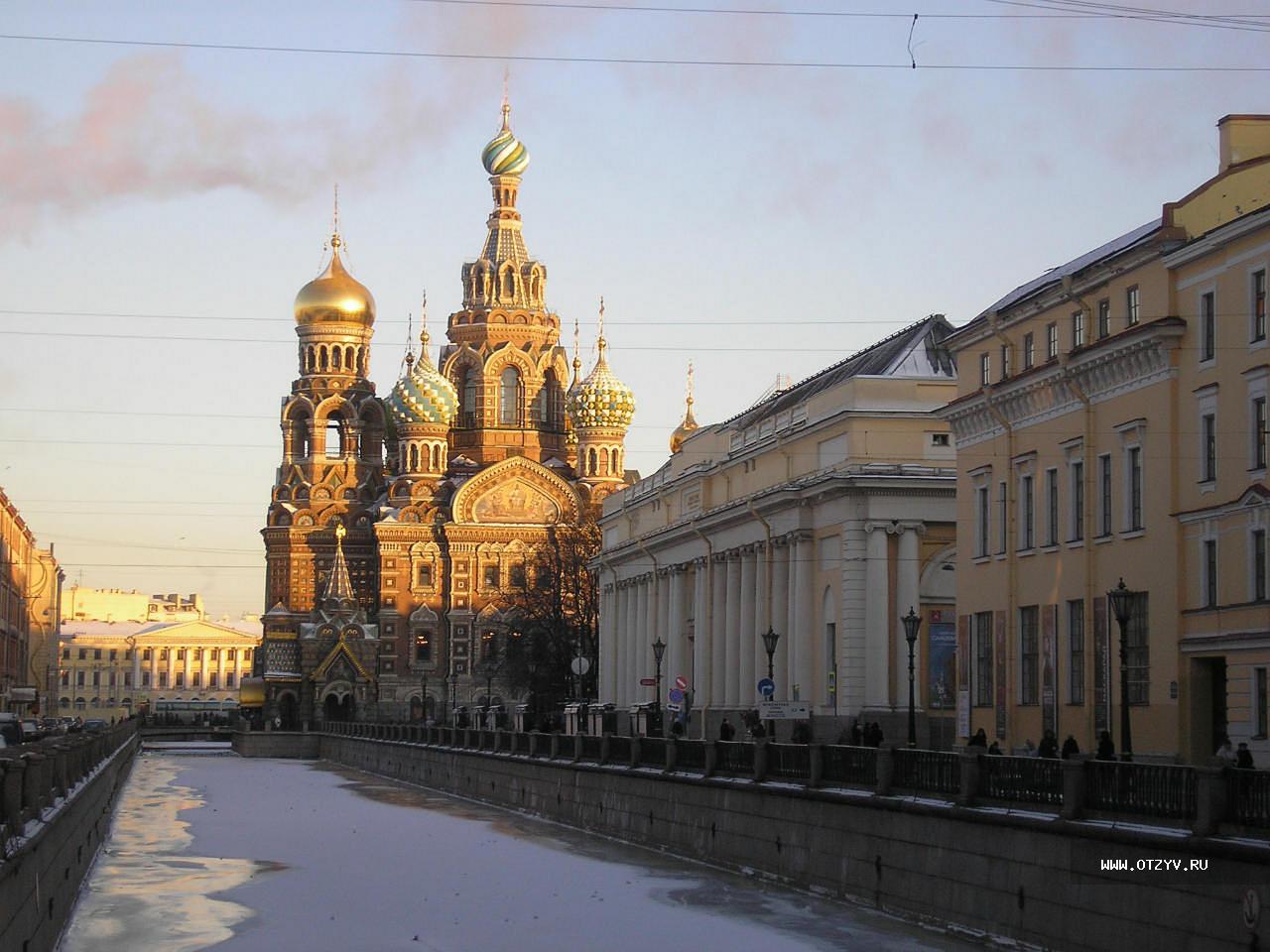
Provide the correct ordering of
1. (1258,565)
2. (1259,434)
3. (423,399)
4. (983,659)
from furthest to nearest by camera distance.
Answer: (423,399) → (983,659) → (1259,434) → (1258,565)

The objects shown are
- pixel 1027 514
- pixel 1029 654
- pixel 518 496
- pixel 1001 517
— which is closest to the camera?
pixel 1029 654

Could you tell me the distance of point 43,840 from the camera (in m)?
25.3

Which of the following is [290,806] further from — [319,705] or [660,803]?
[319,705]

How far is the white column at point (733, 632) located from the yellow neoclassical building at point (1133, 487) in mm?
21763

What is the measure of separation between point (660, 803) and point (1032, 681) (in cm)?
729

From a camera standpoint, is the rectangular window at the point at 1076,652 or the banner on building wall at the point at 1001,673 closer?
the rectangular window at the point at 1076,652

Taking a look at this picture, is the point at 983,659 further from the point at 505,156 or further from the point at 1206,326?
the point at 505,156

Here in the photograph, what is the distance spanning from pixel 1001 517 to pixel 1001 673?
9.98ft

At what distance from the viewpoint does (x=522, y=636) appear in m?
105

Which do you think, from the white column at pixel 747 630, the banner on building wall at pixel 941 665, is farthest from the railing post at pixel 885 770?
→ the white column at pixel 747 630

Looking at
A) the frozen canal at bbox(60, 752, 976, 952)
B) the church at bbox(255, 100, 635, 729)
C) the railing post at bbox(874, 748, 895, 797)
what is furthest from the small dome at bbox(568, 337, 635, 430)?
the railing post at bbox(874, 748, 895, 797)

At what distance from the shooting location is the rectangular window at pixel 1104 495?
40.3 meters

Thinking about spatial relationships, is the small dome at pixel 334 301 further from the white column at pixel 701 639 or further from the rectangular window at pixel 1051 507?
the rectangular window at pixel 1051 507

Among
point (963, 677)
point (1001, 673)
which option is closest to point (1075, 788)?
point (1001, 673)
